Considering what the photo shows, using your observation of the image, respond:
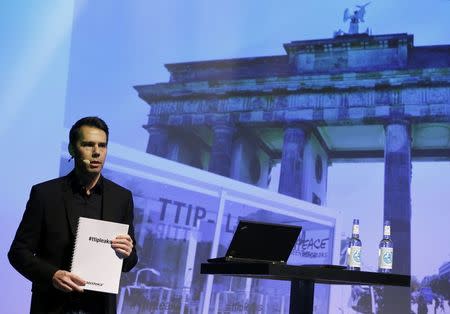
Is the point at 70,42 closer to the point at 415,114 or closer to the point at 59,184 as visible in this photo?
the point at 415,114

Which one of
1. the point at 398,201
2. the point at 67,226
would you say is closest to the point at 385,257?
the point at 67,226

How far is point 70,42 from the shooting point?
3883 millimetres

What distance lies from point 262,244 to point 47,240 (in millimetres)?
677

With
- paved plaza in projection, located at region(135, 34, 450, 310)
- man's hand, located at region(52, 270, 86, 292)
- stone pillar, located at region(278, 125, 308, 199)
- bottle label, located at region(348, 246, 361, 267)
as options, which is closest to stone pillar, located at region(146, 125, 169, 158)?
paved plaza in projection, located at region(135, 34, 450, 310)

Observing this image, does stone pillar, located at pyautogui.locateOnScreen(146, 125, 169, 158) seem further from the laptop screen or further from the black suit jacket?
the black suit jacket

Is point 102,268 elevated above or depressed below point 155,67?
below

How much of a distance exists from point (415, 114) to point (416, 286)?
111 cm

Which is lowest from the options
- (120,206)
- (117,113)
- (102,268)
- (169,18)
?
(102,268)

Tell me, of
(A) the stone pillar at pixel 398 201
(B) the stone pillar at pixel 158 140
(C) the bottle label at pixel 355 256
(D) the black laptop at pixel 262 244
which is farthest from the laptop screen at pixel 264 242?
(B) the stone pillar at pixel 158 140

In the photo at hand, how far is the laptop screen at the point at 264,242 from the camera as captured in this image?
69.2 inches

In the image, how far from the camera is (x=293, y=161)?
4.07 m

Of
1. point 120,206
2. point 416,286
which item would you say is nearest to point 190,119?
point 416,286

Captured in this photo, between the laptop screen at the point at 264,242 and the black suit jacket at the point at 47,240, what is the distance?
49cm

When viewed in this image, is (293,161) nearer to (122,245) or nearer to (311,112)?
(311,112)
